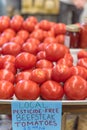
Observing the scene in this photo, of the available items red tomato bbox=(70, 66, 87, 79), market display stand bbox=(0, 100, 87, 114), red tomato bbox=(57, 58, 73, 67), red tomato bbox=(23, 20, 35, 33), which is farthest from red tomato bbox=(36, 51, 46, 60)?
red tomato bbox=(23, 20, 35, 33)

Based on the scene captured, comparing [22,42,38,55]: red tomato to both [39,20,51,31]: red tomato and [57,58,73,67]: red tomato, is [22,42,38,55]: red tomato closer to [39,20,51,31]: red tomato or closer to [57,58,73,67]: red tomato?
[57,58,73,67]: red tomato

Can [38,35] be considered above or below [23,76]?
above

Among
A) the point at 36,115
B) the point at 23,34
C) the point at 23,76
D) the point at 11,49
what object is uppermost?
the point at 23,34

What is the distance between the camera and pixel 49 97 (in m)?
0.96

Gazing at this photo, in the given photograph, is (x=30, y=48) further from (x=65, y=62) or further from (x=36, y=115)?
(x=36, y=115)

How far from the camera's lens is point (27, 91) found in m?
0.95

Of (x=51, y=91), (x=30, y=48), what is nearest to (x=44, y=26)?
(x=30, y=48)

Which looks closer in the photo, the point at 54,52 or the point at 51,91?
the point at 51,91

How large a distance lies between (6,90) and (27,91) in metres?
0.07

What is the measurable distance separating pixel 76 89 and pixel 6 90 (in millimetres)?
241

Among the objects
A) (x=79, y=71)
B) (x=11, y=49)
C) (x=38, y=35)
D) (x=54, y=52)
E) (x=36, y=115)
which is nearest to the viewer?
(x=36, y=115)

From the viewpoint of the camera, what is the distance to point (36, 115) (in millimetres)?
934

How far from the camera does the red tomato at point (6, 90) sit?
0.96 meters

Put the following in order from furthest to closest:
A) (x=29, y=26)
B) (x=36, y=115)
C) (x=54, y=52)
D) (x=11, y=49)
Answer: (x=29, y=26), (x=11, y=49), (x=54, y=52), (x=36, y=115)
